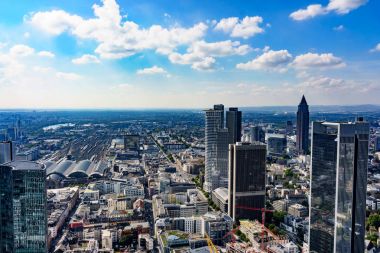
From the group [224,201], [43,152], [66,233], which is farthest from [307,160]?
[43,152]

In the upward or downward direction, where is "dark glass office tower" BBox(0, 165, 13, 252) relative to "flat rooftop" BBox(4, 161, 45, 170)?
downward

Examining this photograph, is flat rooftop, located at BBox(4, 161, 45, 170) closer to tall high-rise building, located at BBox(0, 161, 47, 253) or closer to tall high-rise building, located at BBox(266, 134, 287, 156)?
tall high-rise building, located at BBox(0, 161, 47, 253)

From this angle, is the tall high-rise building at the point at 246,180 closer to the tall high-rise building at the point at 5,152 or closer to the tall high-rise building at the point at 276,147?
the tall high-rise building at the point at 5,152

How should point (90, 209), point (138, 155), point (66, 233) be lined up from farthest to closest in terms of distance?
1. point (138, 155)
2. point (90, 209)
3. point (66, 233)

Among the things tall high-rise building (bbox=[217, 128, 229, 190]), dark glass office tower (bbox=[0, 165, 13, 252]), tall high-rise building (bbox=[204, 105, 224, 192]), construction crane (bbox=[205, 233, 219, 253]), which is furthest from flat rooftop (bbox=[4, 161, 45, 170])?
tall high-rise building (bbox=[217, 128, 229, 190])

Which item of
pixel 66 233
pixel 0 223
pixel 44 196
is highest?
pixel 44 196

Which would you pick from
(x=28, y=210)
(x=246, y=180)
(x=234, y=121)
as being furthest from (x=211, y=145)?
(x=28, y=210)

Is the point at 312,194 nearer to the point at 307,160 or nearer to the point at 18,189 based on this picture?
the point at 18,189
